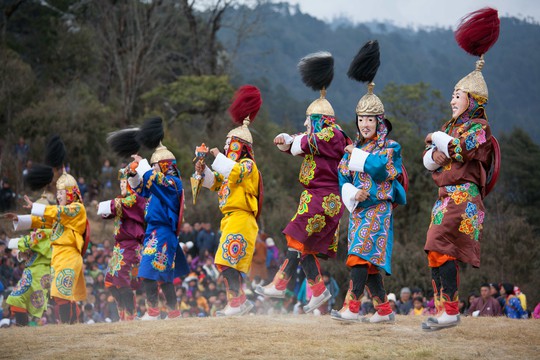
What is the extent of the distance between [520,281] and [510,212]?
4.74 m

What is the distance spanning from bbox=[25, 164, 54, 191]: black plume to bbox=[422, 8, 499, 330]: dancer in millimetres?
6539

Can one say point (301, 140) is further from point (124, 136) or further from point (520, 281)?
point (520, 281)

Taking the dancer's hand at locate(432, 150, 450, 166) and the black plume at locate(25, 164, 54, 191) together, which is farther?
the black plume at locate(25, 164, 54, 191)

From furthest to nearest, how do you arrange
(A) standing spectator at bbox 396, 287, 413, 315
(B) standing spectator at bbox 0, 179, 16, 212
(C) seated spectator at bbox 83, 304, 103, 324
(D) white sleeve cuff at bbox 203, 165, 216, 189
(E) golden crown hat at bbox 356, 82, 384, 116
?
(B) standing spectator at bbox 0, 179, 16, 212, (C) seated spectator at bbox 83, 304, 103, 324, (A) standing spectator at bbox 396, 287, 413, 315, (D) white sleeve cuff at bbox 203, 165, 216, 189, (E) golden crown hat at bbox 356, 82, 384, 116

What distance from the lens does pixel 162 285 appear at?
11.1m

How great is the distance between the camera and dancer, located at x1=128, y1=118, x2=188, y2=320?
10.9 meters

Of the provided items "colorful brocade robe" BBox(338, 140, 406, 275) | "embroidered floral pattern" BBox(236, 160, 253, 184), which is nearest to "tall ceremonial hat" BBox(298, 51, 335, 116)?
"embroidered floral pattern" BBox(236, 160, 253, 184)

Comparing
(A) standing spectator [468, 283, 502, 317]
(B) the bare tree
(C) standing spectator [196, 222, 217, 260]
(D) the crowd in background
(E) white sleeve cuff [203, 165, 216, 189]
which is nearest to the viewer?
(E) white sleeve cuff [203, 165, 216, 189]

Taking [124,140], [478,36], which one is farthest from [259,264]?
[478,36]

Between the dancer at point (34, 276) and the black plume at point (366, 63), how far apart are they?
17.8 ft

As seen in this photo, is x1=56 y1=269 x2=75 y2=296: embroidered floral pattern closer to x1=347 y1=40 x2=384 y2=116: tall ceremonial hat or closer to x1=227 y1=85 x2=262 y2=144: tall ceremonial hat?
x1=227 y1=85 x2=262 y2=144: tall ceremonial hat

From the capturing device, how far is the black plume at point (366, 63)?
9.39 m

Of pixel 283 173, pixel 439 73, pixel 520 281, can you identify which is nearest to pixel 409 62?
pixel 439 73

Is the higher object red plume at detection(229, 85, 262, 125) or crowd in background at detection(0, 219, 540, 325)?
red plume at detection(229, 85, 262, 125)
